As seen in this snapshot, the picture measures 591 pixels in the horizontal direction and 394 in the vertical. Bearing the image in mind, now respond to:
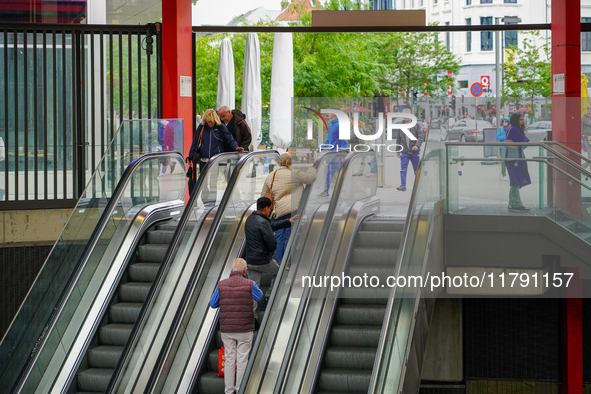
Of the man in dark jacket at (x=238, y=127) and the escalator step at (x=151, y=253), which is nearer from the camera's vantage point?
the escalator step at (x=151, y=253)

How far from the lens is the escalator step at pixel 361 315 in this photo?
7848 millimetres

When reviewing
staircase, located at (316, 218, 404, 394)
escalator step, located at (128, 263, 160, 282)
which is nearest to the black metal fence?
escalator step, located at (128, 263, 160, 282)

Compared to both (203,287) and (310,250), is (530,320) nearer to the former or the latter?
(310,250)

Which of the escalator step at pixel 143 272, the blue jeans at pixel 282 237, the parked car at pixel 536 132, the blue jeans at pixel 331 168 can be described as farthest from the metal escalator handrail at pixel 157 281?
the parked car at pixel 536 132

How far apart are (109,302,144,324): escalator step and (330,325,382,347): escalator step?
2.42 meters

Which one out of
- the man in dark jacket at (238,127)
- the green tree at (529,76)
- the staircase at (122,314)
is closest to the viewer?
the staircase at (122,314)

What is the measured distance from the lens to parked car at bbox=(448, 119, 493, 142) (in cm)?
821

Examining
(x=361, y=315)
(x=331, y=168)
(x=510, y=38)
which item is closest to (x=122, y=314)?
(x=361, y=315)

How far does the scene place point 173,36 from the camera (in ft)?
35.6

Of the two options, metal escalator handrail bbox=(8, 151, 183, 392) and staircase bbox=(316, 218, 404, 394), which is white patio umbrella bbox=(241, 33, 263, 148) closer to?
metal escalator handrail bbox=(8, 151, 183, 392)

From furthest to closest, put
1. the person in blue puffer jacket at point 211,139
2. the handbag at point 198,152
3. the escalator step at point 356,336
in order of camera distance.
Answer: the handbag at point 198,152
the person in blue puffer jacket at point 211,139
the escalator step at point 356,336

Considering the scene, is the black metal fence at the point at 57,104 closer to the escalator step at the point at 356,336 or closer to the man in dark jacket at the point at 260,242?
the man in dark jacket at the point at 260,242

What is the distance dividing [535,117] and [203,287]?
448 cm

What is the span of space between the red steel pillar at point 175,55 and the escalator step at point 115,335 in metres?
3.51
